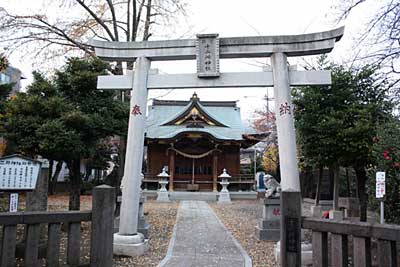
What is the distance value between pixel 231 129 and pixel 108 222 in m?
22.4

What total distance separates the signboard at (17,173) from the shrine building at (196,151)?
17532mm

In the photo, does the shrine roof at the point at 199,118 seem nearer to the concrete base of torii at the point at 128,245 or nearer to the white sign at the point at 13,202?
the concrete base of torii at the point at 128,245

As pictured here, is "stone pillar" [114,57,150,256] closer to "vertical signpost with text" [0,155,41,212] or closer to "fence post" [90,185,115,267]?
"vertical signpost with text" [0,155,41,212]

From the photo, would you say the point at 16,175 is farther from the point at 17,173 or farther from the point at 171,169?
the point at 171,169

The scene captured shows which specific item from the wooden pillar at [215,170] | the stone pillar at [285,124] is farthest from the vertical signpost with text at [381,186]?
the wooden pillar at [215,170]

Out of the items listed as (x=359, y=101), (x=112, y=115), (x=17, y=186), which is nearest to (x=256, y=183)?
(x=359, y=101)

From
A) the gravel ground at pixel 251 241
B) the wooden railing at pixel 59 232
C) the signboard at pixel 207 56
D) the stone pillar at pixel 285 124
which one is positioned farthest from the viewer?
the signboard at pixel 207 56

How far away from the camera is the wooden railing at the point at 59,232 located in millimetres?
4094

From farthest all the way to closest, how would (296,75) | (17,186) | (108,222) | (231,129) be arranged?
1. (231,129)
2. (296,75)
3. (17,186)
4. (108,222)

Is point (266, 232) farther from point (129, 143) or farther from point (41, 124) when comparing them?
point (41, 124)

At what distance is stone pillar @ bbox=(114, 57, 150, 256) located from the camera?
7016mm

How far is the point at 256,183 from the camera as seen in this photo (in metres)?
29.2

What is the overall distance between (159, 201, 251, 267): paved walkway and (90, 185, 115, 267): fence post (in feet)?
6.24

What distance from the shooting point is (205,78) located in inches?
294
